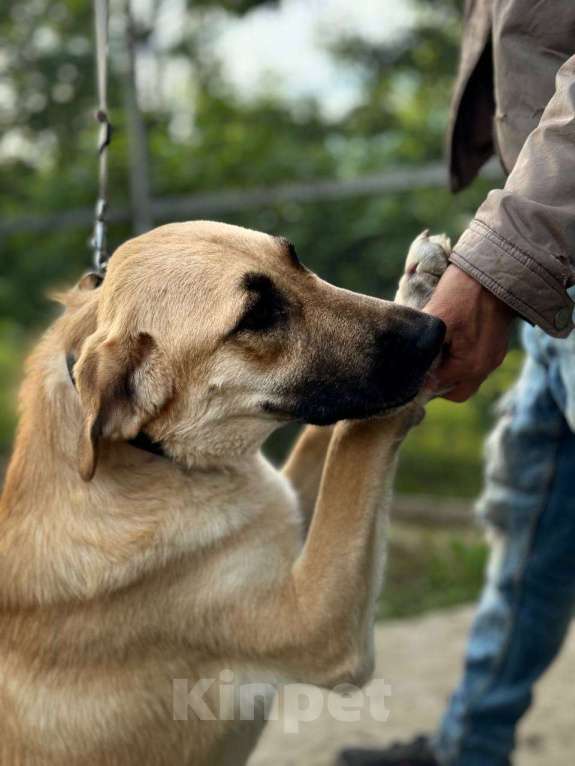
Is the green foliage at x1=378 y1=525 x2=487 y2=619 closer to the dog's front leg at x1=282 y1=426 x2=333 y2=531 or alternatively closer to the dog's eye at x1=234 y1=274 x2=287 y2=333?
the dog's front leg at x1=282 y1=426 x2=333 y2=531

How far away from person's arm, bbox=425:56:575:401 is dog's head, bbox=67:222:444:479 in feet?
0.55

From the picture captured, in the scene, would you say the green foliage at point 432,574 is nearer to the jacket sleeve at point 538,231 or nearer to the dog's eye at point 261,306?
the dog's eye at point 261,306

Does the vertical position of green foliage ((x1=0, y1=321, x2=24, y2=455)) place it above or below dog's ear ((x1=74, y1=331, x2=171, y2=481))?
below

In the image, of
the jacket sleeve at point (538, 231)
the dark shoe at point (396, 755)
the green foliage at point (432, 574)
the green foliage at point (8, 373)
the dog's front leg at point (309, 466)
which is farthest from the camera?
the green foliage at point (8, 373)

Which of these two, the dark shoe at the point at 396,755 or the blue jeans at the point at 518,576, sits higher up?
the blue jeans at the point at 518,576

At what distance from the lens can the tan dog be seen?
6.92 feet


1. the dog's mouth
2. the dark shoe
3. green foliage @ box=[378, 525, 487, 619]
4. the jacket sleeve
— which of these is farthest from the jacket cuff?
green foliage @ box=[378, 525, 487, 619]

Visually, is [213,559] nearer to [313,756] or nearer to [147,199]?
[313,756]

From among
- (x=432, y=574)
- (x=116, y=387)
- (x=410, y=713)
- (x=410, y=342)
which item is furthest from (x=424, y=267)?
(x=432, y=574)

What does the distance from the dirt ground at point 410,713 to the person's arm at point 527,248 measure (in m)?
1.98

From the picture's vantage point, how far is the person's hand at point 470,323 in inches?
75.3

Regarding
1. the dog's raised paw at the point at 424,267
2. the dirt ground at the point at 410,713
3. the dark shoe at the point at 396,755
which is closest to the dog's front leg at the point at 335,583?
the dog's raised paw at the point at 424,267

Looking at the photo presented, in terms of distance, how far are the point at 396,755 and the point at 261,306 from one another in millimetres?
1729

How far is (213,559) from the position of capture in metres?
2.19
